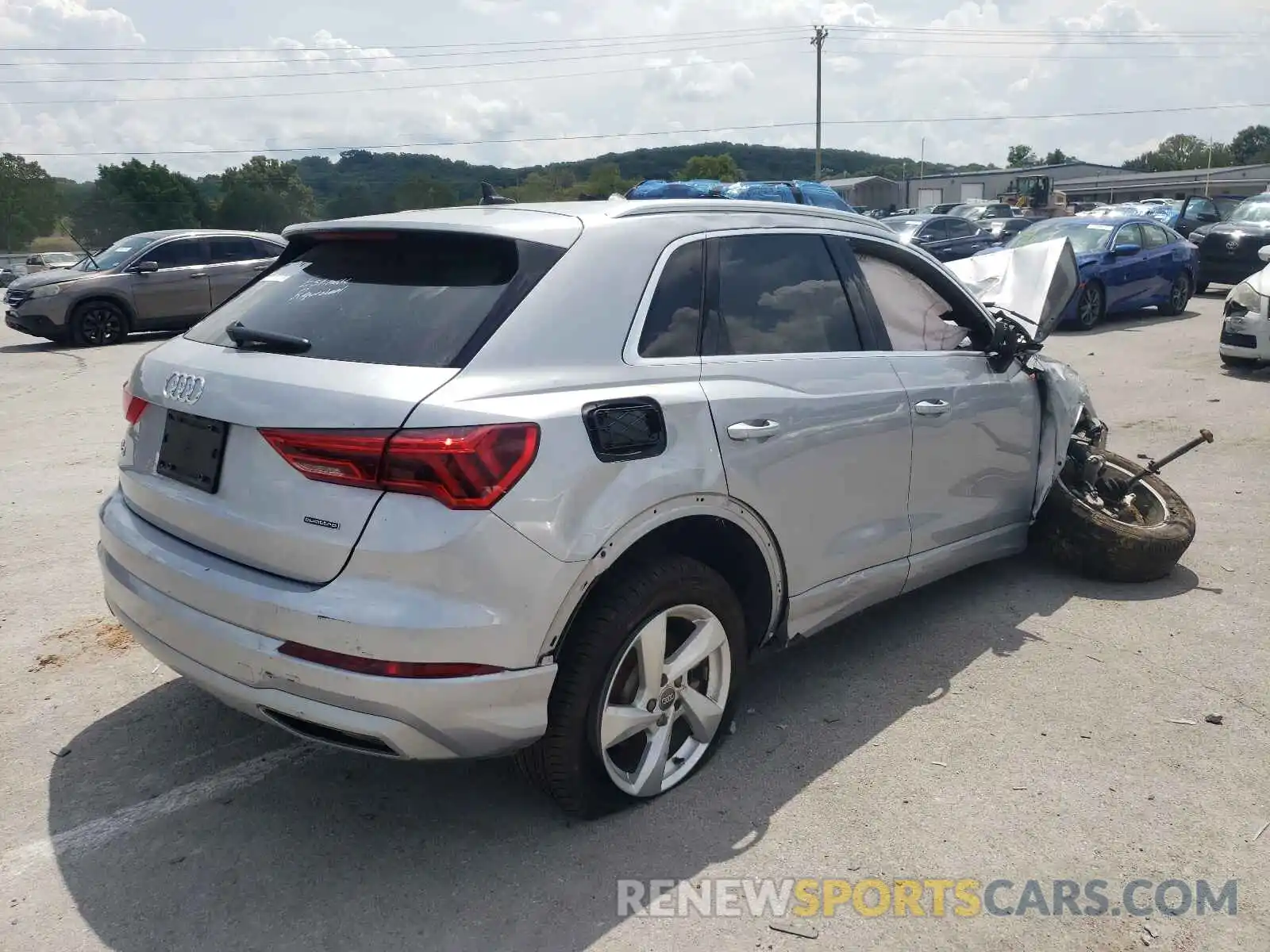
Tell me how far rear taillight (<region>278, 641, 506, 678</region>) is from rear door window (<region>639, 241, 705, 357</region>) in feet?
3.54

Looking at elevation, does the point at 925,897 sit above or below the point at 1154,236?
below

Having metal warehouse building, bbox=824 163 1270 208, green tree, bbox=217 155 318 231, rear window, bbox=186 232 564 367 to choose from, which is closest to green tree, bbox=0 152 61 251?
green tree, bbox=217 155 318 231

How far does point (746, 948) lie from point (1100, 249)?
1437 centimetres

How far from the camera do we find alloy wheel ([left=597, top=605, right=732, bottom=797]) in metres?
3.05

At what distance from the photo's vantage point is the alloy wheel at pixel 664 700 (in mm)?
3053

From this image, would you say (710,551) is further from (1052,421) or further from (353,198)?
(353,198)

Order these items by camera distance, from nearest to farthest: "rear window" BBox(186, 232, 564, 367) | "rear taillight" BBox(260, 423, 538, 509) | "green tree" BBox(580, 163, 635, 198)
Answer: "rear taillight" BBox(260, 423, 538, 509) < "rear window" BBox(186, 232, 564, 367) < "green tree" BBox(580, 163, 635, 198)

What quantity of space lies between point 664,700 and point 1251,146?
142 m

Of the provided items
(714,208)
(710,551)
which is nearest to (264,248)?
(714,208)

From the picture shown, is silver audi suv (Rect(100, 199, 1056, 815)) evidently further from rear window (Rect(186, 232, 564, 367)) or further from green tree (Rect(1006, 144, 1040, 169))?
green tree (Rect(1006, 144, 1040, 169))

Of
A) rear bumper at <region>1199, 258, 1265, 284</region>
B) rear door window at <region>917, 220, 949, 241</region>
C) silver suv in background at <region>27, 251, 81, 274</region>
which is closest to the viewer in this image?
rear bumper at <region>1199, 258, 1265, 284</region>

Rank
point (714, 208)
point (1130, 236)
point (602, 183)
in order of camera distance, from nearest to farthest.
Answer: point (714, 208)
point (602, 183)
point (1130, 236)

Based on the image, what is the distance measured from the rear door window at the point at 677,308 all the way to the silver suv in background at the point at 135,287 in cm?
1261

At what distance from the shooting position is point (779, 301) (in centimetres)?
369
